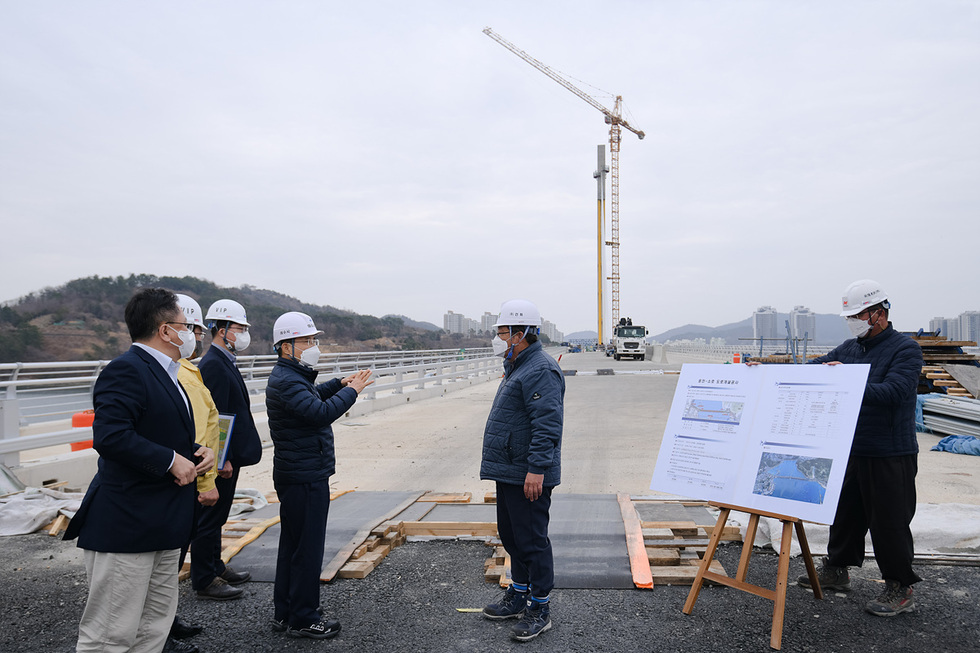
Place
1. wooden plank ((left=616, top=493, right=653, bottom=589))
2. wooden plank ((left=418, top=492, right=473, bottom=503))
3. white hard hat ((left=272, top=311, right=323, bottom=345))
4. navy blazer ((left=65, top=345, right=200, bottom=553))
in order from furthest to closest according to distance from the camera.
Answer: wooden plank ((left=418, top=492, right=473, bottom=503)) → wooden plank ((left=616, top=493, right=653, bottom=589)) → white hard hat ((left=272, top=311, right=323, bottom=345)) → navy blazer ((left=65, top=345, right=200, bottom=553))

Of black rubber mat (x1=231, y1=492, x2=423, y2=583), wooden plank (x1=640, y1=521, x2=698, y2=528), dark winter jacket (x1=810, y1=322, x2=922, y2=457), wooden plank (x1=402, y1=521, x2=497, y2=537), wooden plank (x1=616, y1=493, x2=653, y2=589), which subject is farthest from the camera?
wooden plank (x1=402, y1=521, x2=497, y2=537)

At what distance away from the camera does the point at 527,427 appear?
149 inches

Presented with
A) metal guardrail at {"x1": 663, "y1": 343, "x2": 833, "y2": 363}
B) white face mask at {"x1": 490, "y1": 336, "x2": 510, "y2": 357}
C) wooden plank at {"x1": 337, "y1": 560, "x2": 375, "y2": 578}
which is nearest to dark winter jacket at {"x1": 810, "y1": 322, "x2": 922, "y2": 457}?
white face mask at {"x1": 490, "y1": 336, "x2": 510, "y2": 357}

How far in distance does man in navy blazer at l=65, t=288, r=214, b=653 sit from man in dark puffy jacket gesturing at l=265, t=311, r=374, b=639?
700 mm

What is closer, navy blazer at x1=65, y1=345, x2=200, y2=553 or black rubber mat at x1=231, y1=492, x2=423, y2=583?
navy blazer at x1=65, y1=345, x2=200, y2=553

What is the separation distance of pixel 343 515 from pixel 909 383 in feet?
15.6

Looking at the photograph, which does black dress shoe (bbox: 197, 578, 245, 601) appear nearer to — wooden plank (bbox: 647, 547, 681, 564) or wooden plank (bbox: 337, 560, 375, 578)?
wooden plank (bbox: 337, 560, 375, 578)

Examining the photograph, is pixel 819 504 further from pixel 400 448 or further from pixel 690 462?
pixel 400 448

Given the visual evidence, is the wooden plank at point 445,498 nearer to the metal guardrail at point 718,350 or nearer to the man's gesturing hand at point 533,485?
the man's gesturing hand at point 533,485

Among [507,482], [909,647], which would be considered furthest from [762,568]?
[507,482]

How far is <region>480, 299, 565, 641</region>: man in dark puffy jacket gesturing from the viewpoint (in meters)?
3.66

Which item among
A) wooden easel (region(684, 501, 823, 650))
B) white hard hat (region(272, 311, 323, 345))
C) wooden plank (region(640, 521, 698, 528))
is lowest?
wooden plank (region(640, 521, 698, 528))

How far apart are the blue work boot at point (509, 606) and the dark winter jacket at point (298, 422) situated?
140 cm

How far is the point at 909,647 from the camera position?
11.6ft
